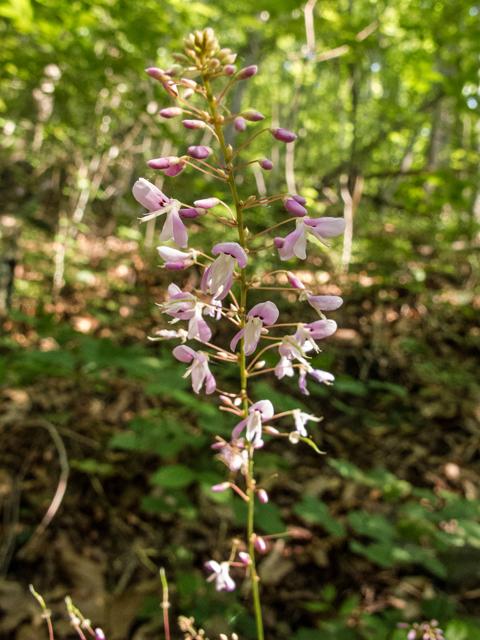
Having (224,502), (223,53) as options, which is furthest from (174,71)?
(224,502)

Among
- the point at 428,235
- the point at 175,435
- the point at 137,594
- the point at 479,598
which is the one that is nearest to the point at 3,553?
the point at 137,594

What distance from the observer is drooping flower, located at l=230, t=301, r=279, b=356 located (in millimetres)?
829

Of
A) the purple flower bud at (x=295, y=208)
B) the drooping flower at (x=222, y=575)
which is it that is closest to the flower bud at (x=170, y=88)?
the purple flower bud at (x=295, y=208)

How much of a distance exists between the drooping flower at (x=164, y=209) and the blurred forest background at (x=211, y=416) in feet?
0.45

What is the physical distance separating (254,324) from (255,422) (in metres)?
0.23

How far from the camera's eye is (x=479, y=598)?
2.18 m

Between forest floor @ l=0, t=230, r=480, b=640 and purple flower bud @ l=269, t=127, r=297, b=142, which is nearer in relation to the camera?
purple flower bud @ l=269, t=127, r=297, b=142

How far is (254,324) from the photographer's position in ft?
2.82

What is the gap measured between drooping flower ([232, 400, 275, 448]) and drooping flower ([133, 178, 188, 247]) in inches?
16.5

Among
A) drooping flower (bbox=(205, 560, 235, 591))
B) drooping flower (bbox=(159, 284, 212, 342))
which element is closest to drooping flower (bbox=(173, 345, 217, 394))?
drooping flower (bbox=(159, 284, 212, 342))

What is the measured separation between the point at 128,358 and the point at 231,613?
5.46ft

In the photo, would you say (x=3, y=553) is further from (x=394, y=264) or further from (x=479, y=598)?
(x=394, y=264)

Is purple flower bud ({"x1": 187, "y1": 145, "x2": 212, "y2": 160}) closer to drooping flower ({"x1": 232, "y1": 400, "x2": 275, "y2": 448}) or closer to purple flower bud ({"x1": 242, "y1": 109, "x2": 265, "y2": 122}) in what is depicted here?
purple flower bud ({"x1": 242, "y1": 109, "x2": 265, "y2": 122})

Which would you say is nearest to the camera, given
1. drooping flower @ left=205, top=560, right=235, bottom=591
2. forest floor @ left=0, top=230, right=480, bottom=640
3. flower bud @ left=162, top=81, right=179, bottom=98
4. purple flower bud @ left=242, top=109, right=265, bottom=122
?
flower bud @ left=162, top=81, right=179, bottom=98
